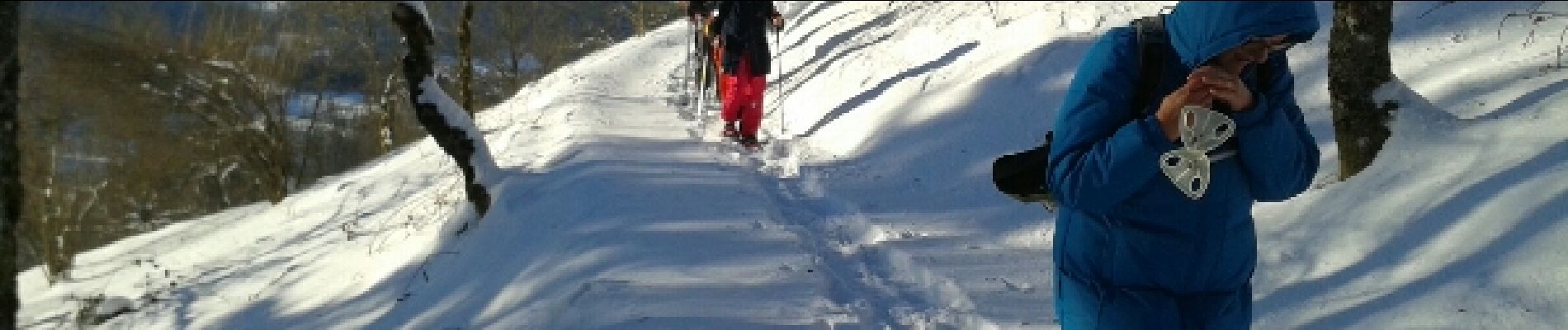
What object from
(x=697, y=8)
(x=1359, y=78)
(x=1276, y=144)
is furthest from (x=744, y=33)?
(x=1276, y=144)

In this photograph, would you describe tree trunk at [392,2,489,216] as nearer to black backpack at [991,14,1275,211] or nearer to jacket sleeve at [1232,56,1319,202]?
black backpack at [991,14,1275,211]

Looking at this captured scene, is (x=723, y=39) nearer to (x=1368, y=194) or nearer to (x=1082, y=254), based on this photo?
(x=1368, y=194)

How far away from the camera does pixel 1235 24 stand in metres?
1.38

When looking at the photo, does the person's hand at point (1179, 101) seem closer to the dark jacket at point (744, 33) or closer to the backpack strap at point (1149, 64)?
the backpack strap at point (1149, 64)

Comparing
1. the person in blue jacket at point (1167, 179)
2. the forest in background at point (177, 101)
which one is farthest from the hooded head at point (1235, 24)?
the forest in background at point (177, 101)

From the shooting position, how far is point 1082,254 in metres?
1.78

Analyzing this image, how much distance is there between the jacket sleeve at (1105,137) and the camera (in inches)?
60.7

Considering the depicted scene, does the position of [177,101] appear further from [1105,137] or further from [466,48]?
[1105,137]

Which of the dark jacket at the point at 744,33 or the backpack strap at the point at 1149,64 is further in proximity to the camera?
the dark jacket at the point at 744,33

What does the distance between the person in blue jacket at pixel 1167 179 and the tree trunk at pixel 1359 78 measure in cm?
261

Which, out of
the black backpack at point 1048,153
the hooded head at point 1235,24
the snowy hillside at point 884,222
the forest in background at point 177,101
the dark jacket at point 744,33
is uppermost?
the hooded head at point 1235,24

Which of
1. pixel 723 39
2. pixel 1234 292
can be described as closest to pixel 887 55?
pixel 723 39

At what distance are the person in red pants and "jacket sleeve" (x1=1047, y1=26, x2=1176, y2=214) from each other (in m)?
5.82

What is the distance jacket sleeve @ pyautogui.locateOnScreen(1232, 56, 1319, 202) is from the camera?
153 cm
